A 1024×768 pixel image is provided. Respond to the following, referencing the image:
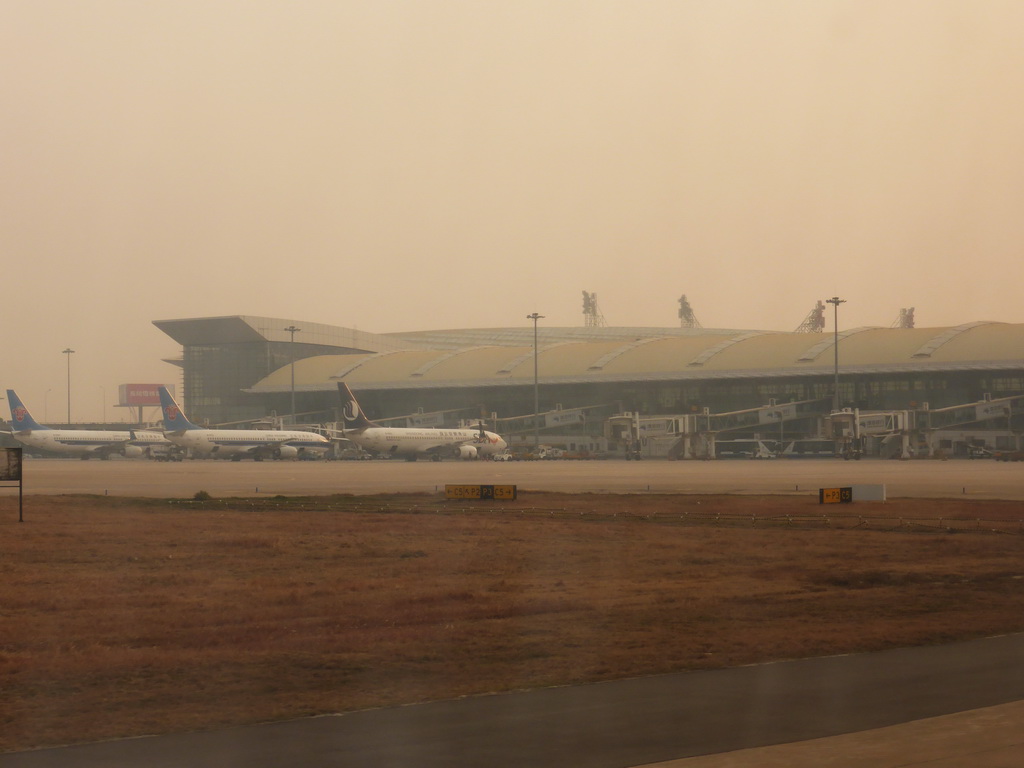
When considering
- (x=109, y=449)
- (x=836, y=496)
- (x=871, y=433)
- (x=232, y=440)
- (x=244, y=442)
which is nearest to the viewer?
(x=836, y=496)

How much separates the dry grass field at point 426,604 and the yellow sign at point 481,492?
1159 centimetres

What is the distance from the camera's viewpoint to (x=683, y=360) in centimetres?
15325

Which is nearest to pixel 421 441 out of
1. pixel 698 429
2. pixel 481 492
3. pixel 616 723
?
pixel 698 429

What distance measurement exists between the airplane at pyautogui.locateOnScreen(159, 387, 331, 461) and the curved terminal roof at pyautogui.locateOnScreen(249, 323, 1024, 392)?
38.7 meters

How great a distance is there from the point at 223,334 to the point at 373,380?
21994mm

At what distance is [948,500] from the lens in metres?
47.2

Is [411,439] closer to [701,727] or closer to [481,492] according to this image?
[481,492]

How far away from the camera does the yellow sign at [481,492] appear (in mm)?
50625

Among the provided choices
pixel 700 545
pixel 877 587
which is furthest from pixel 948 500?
pixel 877 587

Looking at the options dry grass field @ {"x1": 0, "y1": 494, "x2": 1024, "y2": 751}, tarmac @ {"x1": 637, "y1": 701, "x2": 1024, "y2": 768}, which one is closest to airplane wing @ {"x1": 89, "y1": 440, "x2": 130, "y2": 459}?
dry grass field @ {"x1": 0, "y1": 494, "x2": 1024, "y2": 751}

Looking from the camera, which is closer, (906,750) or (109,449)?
(906,750)

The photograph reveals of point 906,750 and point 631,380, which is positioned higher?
point 631,380

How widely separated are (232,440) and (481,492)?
3020 inches

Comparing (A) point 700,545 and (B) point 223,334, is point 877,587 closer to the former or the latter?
(A) point 700,545
